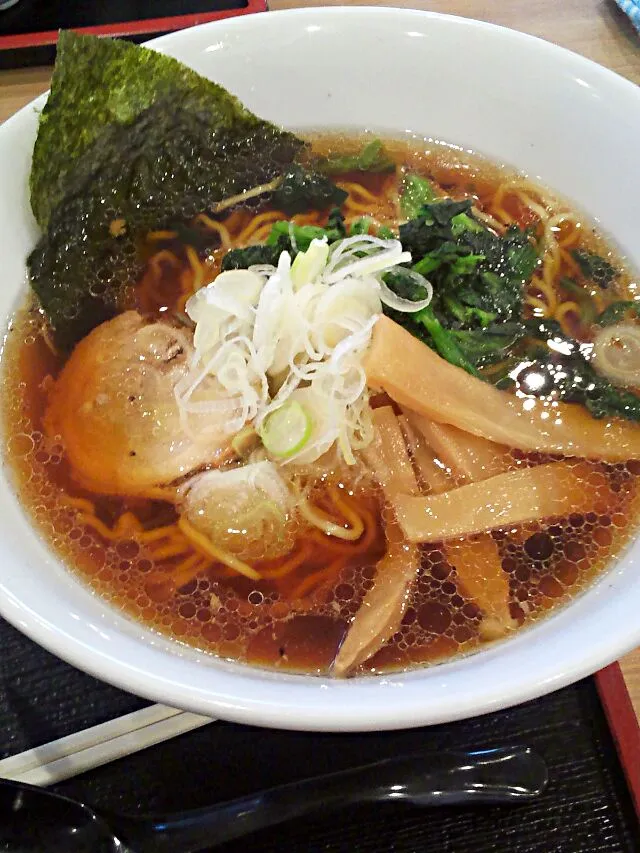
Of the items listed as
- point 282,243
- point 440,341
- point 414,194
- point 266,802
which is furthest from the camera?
point 414,194

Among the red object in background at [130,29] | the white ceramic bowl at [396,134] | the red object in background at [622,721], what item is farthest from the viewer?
the red object in background at [130,29]

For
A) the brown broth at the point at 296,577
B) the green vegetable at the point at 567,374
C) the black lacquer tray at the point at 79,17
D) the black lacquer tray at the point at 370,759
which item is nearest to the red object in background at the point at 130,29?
the black lacquer tray at the point at 79,17

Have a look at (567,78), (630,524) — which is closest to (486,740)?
(630,524)

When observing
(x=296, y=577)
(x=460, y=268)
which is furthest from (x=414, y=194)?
(x=296, y=577)

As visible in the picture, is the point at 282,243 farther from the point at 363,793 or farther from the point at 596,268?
the point at 363,793

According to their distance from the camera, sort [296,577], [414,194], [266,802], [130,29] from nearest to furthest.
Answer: [266,802], [296,577], [414,194], [130,29]

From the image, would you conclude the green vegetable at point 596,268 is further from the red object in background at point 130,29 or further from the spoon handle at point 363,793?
the red object in background at point 130,29

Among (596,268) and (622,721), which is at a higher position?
(596,268)

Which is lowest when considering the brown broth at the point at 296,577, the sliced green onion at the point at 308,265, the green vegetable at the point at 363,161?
the brown broth at the point at 296,577
